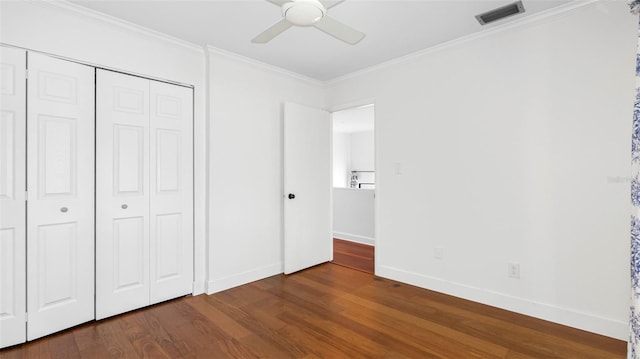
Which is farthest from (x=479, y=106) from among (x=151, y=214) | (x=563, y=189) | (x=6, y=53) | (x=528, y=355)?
(x=6, y=53)

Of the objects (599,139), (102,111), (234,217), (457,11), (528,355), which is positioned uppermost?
(457,11)

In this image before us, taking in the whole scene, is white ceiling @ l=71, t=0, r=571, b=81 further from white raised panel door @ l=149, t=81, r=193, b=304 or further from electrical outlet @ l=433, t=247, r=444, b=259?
electrical outlet @ l=433, t=247, r=444, b=259

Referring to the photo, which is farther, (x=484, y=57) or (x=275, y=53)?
(x=275, y=53)

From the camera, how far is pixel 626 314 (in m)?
2.11

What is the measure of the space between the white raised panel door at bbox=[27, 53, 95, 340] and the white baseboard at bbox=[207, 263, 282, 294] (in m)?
0.99

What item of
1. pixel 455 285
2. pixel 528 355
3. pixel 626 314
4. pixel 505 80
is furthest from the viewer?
pixel 455 285

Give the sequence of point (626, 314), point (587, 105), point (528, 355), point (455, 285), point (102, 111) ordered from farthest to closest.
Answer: point (455, 285)
point (102, 111)
point (587, 105)
point (626, 314)
point (528, 355)

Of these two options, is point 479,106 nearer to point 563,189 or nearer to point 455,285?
point 563,189

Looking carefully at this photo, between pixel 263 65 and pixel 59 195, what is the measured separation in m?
2.30

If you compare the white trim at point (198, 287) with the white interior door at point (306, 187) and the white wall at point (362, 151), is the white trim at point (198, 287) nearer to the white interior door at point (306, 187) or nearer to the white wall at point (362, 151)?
the white interior door at point (306, 187)

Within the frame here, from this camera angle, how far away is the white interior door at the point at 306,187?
365 cm

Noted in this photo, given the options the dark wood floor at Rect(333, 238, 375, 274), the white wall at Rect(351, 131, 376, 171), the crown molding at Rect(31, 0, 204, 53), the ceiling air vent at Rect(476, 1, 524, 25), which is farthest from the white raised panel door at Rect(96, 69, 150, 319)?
the white wall at Rect(351, 131, 376, 171)

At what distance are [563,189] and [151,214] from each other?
3508 millimetres

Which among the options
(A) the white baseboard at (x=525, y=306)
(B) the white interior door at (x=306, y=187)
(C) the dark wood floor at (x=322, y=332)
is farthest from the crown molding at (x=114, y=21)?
(A) the white baseboard at (x=525, y=306)
